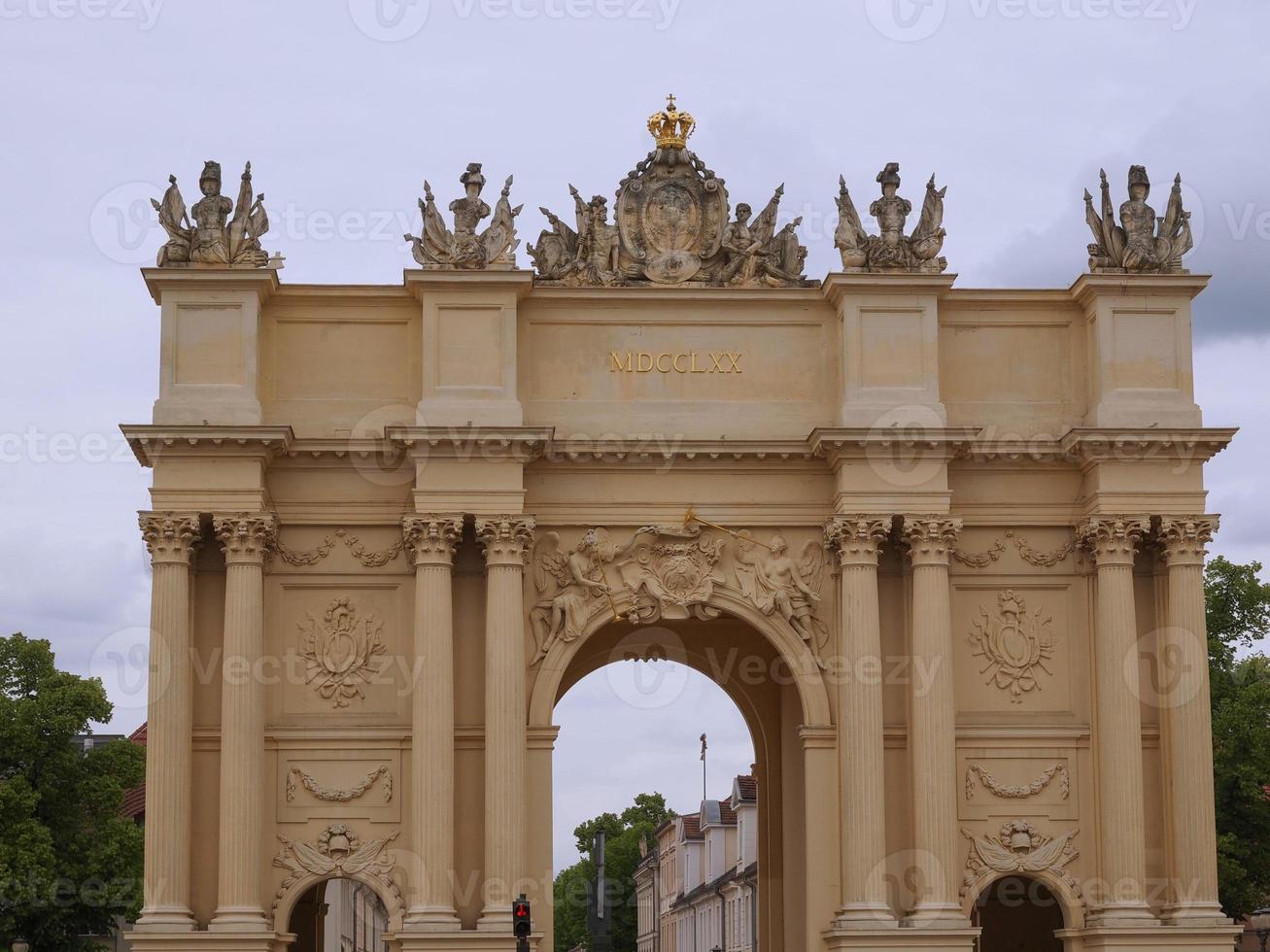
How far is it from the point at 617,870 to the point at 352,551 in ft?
268

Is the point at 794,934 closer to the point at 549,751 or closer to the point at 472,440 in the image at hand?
the point at 549,751

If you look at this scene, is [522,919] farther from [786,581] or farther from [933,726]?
[786,581]

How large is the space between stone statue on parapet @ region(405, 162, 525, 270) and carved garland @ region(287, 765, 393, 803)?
7263mm

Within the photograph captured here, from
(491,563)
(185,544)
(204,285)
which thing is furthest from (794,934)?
(204,285)

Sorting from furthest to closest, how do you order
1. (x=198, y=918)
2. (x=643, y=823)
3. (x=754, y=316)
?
(x=643, y=823)
(x=754, y=316)
(x=198, y=918)

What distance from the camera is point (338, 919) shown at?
54250 mm

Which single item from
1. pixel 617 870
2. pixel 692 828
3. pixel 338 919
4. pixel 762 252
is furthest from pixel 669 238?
pixel 617 870

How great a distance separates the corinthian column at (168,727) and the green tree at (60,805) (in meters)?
13.0

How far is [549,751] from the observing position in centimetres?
3378

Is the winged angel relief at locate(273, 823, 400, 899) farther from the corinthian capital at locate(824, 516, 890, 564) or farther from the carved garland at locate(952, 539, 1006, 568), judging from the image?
the carved garland at locate(952, 539, 1006, 568)

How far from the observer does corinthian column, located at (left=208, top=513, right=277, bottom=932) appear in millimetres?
32219

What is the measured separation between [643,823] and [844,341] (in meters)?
86.4

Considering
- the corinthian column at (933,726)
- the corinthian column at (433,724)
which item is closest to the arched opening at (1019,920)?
the corinthian column at (933,726)

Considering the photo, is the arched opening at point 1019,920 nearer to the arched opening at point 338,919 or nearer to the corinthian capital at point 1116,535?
the corinthian capital at point 1116,535
